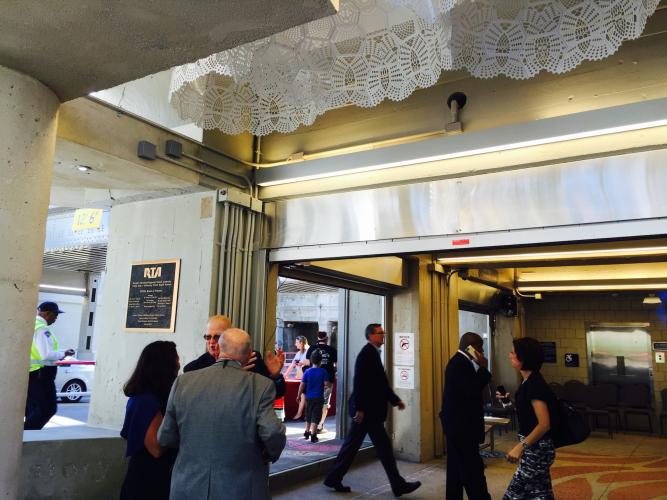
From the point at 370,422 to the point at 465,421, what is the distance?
1167 mm

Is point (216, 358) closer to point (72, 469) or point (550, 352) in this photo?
point (72, 469)

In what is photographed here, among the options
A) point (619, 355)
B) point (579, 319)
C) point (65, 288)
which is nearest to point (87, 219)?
point (65, 288)

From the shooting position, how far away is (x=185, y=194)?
207 inches

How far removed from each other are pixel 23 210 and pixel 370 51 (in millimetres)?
1981

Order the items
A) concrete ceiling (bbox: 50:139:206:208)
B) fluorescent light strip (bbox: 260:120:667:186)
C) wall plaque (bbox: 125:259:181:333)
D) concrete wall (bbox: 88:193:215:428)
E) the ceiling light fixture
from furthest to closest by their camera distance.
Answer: the ceiling light fixture
wall plaque (bbox: 125:259:181:333)
concrete wall (bbox: 88:193:215:428)
concrete ceiling (bbox: 50:139:206:208)
fluorescent light strip (bbox: 260:120:667:186)

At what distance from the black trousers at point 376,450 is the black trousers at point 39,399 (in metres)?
2.70

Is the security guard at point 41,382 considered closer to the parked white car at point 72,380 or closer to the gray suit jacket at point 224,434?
the gray suit jacket at point 224,434

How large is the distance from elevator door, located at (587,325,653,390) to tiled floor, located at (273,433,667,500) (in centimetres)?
244

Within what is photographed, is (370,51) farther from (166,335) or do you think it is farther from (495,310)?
(495,310)

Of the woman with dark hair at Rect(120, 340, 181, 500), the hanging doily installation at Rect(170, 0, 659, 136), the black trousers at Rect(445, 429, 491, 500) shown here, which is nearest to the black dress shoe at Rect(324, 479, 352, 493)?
the black trousers at Rect(445, 429, 491, 500)

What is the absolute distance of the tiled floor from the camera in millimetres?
5531

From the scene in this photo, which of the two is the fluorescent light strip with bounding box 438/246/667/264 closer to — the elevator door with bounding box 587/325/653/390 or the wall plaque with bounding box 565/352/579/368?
the elevator door with bounding box 587/325/653/390

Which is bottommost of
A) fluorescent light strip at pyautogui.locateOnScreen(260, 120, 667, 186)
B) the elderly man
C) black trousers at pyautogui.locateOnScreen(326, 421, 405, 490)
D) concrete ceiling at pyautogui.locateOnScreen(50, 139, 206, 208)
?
black trousers at pyautogui.locateOnScreen(326, 421, 405, 490)

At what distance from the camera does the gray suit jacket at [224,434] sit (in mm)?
2580
